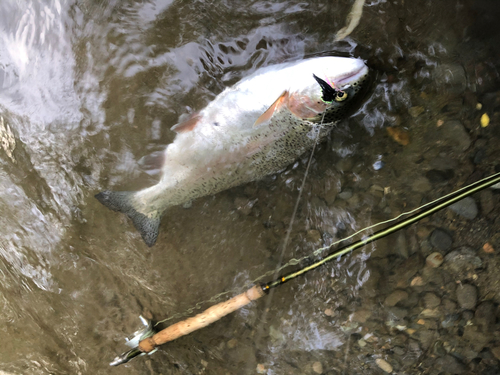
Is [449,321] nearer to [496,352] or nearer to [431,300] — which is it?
[431,300]

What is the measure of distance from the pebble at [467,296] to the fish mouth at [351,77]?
84.7 inches

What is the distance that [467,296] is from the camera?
9.63 feet

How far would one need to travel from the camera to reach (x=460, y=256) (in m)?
2.88

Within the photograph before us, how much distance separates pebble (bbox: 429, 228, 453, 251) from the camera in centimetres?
287

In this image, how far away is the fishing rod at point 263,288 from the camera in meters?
2.53

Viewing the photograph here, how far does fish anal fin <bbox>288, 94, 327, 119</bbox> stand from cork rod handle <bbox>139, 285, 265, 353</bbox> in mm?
1491

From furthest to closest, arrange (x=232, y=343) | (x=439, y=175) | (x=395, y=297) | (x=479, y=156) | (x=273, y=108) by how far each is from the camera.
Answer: (x=232, y=343) → (x=395, y=297) → (x=439, y=175) → (x=479, y=156) → (x=273, y=108)

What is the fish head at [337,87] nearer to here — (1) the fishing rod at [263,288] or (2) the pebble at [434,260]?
(1) the fishing rod at [263,288]

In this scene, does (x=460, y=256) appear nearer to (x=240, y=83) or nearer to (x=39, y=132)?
(x=240, y=83)

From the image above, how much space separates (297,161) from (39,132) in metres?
2.46

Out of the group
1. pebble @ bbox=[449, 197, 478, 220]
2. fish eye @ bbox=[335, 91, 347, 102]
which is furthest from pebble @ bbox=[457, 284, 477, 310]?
fish eye @ bbox=[335, 91, 347, 102]

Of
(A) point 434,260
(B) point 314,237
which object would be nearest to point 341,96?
(B) point 314,237

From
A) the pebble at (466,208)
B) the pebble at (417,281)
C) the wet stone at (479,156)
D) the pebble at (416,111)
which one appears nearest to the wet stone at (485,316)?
the pebble at (417,281)

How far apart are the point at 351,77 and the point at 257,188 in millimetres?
1296
